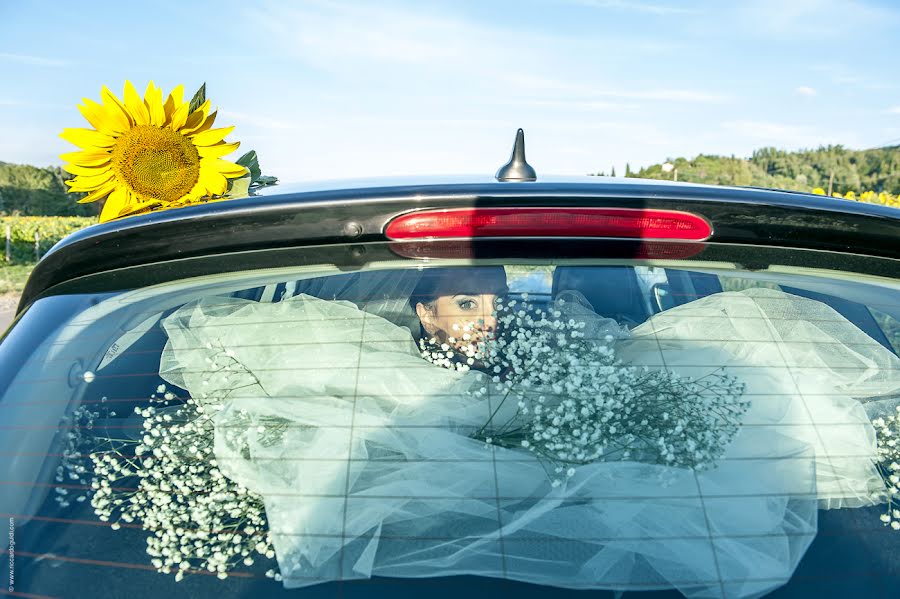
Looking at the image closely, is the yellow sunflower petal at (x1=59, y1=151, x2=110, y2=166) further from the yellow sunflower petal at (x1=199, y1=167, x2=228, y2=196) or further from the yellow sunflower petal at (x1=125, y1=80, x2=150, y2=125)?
the yellow sunflower petal at (x1=199, y1=167, x2=228, y2=196)

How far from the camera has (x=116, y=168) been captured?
202 cm

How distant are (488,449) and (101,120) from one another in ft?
4.81

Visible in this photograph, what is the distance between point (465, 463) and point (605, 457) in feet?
0.71

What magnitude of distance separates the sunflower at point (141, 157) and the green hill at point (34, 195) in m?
50.3

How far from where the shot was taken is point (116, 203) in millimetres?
2023

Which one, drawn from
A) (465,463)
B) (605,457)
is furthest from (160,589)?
(605,457)

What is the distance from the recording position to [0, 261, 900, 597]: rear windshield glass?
1073mm

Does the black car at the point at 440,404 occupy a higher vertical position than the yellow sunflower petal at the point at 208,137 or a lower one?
lower

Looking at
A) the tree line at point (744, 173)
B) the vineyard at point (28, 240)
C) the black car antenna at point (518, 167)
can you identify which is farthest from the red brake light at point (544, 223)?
the tree line at point (744, 173)

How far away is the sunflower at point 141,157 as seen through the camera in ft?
6.58

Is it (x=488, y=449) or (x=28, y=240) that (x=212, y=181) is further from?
(x=28, y=240)

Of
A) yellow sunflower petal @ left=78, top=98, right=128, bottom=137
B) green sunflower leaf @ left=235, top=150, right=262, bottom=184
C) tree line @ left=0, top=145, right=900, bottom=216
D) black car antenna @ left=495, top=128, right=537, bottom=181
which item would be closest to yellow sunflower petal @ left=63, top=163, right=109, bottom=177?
yellow sunflower petal @ left=78, top=98, right=128, bottom=137

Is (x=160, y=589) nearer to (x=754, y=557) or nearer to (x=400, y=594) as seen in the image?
(x=400, y=594)

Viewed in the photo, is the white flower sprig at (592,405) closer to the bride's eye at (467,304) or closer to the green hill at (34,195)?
the bride's eye at (467,304)
